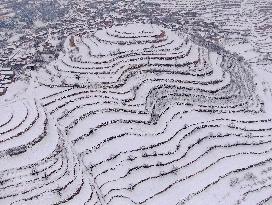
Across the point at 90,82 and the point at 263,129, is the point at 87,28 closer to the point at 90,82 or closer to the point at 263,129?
the point at 90,82

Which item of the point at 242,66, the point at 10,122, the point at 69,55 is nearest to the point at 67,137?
the point at 10,122

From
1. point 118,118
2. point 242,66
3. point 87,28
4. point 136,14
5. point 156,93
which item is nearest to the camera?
point 118,118

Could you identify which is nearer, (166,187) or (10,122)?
(166,187)

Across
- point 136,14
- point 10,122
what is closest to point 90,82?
point 10,122

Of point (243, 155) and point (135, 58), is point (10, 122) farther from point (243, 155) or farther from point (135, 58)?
point (243, 155)

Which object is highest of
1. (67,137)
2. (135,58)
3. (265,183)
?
(135,58)

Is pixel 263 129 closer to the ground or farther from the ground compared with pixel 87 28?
closer to the ground

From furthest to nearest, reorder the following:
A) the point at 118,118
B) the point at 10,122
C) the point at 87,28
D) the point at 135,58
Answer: the point at 87,28 → the point at 135,58 → the point at 118,118 → the point at 10,122
